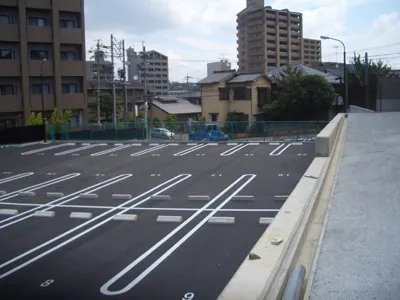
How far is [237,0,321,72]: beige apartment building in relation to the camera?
77.9 m

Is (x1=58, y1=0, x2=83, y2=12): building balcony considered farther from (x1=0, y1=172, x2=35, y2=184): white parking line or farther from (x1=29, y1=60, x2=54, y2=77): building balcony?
(x1=0, y1=172, x2=35, y2=184): white parking line

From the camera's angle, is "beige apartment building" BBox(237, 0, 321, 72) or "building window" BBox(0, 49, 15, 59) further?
"beige apartment building" BBox(237, 0, 321, 72)

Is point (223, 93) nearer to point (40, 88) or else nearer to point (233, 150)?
point (40, 88)

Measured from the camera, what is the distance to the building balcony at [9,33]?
99.1 feet

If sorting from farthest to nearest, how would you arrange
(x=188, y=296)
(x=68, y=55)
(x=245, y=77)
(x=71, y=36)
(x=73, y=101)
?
(x=245, y=77) < (x=73, y=101) < (x=68, y=55) < (x=71, y=36) < (x=188, y=296)

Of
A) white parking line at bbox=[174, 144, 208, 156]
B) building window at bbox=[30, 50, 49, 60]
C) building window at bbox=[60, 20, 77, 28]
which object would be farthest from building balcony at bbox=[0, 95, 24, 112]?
white parking line at bbox=[174, 144, 208, 156]

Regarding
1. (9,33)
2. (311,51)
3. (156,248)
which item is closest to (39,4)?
(9,33)

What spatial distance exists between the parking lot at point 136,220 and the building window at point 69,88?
16594 mm

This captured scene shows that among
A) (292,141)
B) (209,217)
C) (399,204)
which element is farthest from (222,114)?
(399,204)

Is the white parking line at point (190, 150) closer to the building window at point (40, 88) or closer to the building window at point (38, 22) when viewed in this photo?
the building window at point (40, 88)

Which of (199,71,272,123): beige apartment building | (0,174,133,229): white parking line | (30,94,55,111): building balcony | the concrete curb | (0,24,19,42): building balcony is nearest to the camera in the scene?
the concrete curb

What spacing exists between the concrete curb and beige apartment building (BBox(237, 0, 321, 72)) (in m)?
74.8

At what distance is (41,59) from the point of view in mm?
32562

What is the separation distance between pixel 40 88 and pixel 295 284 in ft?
109
